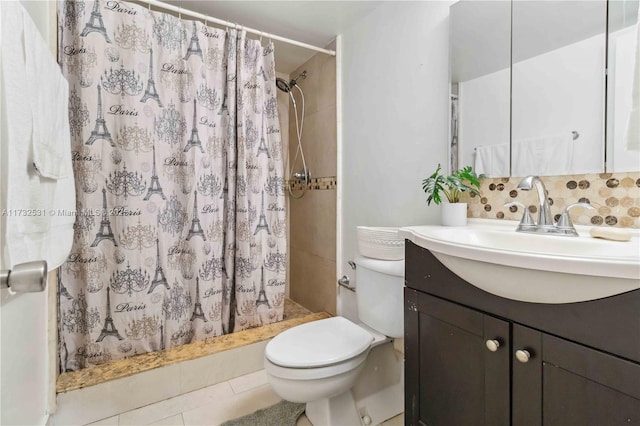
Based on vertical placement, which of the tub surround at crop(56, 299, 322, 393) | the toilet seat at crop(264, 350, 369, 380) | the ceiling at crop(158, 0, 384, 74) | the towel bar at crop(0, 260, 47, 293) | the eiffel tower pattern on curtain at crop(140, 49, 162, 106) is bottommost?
the tub surround at crop(56, 299, 322, 393)

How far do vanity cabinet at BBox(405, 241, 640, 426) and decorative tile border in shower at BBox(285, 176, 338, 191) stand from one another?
3.76 ft

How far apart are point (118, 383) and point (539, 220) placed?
184cm

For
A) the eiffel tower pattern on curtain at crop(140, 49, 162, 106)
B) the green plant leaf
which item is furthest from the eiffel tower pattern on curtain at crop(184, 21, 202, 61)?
the green plant leaf

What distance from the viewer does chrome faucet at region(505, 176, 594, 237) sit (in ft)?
2.92

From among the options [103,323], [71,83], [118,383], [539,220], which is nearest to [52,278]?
[103,323]

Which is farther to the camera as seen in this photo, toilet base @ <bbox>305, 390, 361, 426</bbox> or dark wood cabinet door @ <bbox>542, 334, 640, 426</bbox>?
toilet base @ <bbox>305, 390, 361, 426</bbox>

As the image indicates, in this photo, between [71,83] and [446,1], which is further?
[71,83]

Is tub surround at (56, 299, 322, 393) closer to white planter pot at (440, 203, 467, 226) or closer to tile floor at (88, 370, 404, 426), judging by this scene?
tile floor at (88, 370, 404, 426)

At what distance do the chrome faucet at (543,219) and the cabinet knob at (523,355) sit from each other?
433 millimetres

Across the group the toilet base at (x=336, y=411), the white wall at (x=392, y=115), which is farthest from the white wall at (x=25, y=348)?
the white wall at (x=392, y=115)

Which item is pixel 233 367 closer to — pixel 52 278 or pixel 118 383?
pixel 118 383

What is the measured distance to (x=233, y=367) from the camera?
1634mm

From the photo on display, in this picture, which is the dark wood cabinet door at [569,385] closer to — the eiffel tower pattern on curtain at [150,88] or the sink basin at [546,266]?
the sink basin at [546,266]

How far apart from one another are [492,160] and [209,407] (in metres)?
1.67
